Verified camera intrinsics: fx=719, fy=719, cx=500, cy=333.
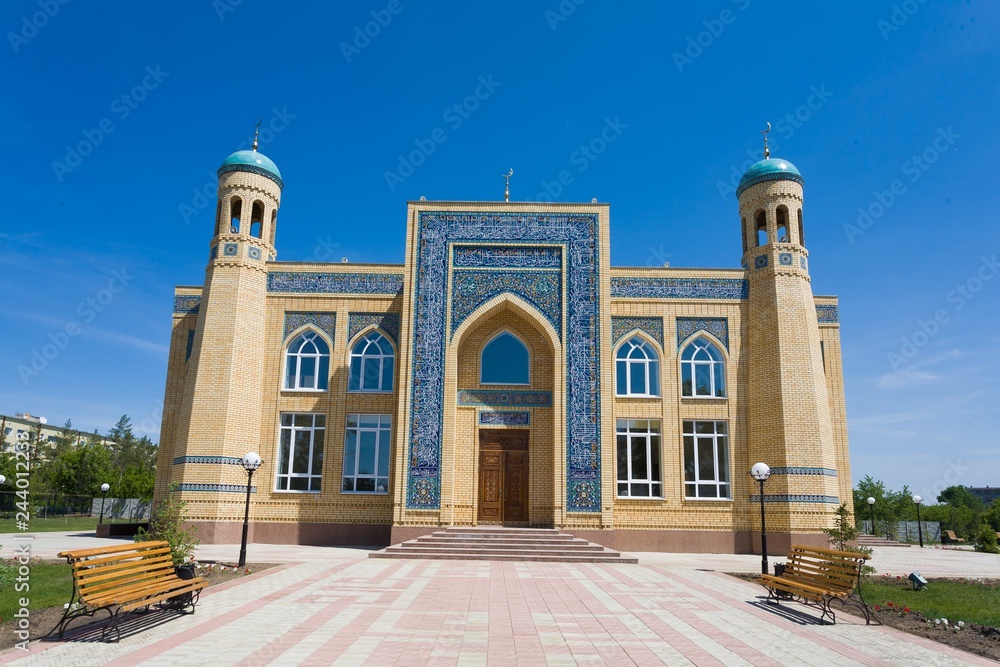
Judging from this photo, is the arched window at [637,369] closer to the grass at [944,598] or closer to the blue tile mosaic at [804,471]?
the blue tile mosaic at [804,471]

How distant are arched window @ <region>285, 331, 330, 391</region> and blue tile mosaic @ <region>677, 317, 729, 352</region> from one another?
959cm

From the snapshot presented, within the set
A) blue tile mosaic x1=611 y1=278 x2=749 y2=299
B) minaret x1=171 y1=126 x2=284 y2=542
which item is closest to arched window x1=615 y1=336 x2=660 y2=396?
blue tile mosaic x1=611 y1=278 x2=749 y2=299

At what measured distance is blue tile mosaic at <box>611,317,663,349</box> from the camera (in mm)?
19344

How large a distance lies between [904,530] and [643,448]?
1636 cm

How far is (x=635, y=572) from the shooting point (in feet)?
42.9

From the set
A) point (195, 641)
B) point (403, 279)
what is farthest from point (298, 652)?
point (403, 279)

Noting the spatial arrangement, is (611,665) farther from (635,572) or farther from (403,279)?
(403,279)

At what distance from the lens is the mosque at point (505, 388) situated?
1772cm

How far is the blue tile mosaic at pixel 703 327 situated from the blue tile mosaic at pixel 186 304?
13.5m

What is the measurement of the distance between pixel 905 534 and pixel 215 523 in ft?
84.9

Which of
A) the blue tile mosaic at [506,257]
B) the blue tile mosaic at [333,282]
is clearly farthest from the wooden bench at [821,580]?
the blue tile mosaic at [333,282]

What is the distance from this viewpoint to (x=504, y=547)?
51.6 feet

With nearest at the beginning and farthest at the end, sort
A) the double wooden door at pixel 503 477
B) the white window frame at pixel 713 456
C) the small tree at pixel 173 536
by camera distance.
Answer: the small tree at pixel 173 536 → the double wooden door at pixel 503 477 → the white window frame at pixel 713 456

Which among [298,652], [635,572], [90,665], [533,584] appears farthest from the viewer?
[635,572]
